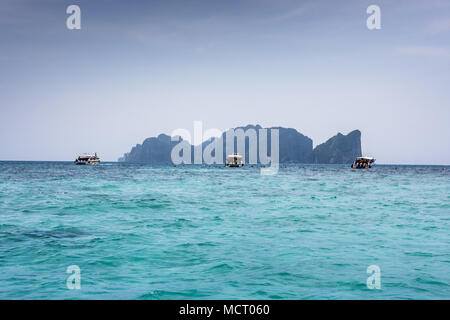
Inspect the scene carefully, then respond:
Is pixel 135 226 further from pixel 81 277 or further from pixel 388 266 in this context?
pixel 388 266

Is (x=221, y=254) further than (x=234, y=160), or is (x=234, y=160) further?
(x=234, y=160)

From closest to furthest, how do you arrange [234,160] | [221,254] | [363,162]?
[221,254]
[363,162]
[234,160]

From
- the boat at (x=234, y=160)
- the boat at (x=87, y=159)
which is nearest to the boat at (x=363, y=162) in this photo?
the boat at (x=234, y=160)

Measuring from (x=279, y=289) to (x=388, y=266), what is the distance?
4.21 m

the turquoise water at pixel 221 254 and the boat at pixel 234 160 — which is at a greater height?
the boat at pixel 234 160

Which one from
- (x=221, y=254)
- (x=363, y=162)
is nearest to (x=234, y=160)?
(x=363, y=162)

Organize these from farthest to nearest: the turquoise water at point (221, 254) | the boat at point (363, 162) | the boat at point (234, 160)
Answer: the boat at point (234, 160)
the boat at point (363, 162)
the turquoise water at point (221, 254)

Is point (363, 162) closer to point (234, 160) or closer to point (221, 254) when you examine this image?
point (234, 160)

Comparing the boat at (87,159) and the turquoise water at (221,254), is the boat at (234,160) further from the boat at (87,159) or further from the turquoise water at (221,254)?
the turquoise water at (221,254)
